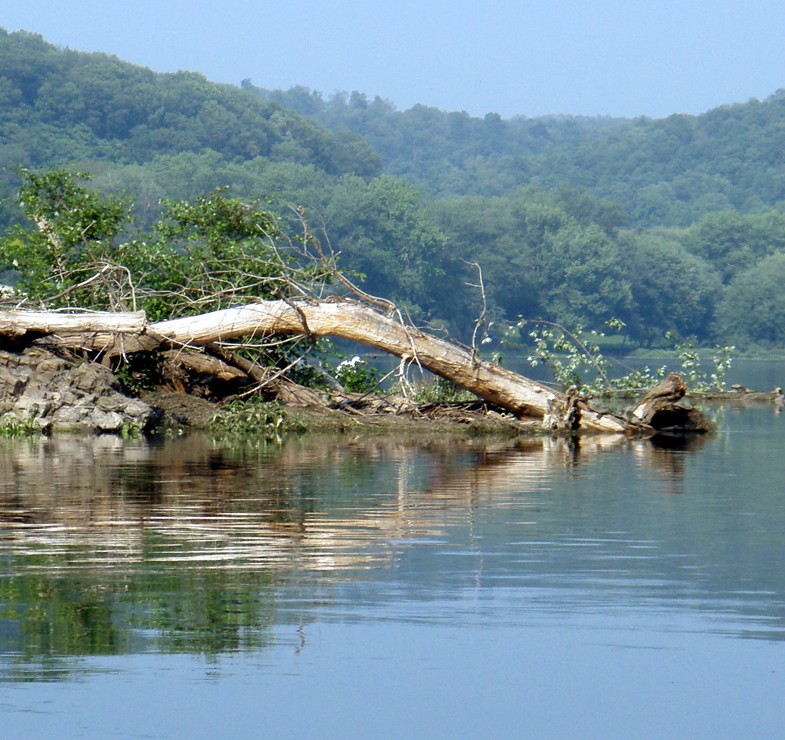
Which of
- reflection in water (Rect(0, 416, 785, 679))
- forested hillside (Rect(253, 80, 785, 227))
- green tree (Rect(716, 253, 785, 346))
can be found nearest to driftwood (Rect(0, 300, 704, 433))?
reflection in water (Rect(0, 416, 785, 679))

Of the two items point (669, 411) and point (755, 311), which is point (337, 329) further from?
point (755, 311)

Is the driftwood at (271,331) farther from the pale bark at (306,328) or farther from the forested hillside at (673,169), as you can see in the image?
the forested hillside at (673,169)

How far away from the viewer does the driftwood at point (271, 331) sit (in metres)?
19.2

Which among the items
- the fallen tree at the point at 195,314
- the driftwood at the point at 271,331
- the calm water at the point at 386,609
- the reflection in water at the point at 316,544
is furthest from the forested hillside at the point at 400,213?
the calm water at the point at 386,609

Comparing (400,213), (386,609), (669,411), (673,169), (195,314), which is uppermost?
(673,169)

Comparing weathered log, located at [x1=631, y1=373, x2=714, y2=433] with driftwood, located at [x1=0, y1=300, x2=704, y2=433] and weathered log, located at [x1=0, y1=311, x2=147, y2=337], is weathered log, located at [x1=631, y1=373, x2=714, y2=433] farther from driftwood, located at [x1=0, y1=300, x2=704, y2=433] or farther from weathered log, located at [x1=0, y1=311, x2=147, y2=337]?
weathered log, located at [x1=0, y1=311, x2=147, y2=337]

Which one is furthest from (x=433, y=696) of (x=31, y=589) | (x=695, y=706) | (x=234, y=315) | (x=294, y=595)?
(x=234, y=315)

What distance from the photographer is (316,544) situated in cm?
951

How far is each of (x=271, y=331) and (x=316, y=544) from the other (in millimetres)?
10797

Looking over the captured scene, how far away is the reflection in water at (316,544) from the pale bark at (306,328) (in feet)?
11.3

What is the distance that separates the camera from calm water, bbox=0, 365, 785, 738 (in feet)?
19.3

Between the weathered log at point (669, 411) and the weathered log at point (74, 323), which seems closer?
the weathered log at point (74, 323)

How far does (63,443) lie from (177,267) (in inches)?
197

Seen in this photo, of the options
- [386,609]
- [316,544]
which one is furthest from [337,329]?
[386,609]
